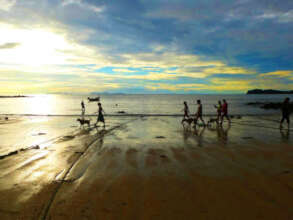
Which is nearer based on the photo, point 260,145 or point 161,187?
point 161,187

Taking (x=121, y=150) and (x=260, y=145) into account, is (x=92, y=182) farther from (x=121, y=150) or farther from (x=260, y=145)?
(x=260, y=145)

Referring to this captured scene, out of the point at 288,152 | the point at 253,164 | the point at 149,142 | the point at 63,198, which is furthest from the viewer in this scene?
the point at 149,142

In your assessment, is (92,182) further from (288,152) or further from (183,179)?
(288,152)

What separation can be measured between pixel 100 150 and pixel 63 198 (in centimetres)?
491

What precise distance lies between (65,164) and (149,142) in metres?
5.27

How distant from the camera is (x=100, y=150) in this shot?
998 cm

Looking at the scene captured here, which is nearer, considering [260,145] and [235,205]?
[235,205]

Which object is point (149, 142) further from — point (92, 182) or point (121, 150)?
point (92, 182)

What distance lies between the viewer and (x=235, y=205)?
4.73 m

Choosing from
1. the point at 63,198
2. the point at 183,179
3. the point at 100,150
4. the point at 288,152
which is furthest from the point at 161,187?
the point at 288,152

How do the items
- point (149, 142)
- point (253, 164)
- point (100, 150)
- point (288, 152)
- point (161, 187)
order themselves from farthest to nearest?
point (149, 142), point (100, 150), point (288, 152), point (253, 164), point (161, 187)

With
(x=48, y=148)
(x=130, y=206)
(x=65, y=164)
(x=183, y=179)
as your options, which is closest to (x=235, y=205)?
(x=183, y=179)

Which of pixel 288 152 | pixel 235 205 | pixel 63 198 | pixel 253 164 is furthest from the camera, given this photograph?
pixel 288 152

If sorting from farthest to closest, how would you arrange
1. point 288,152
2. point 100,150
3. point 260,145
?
point 260,145 → point 100,150 → point 288,152
